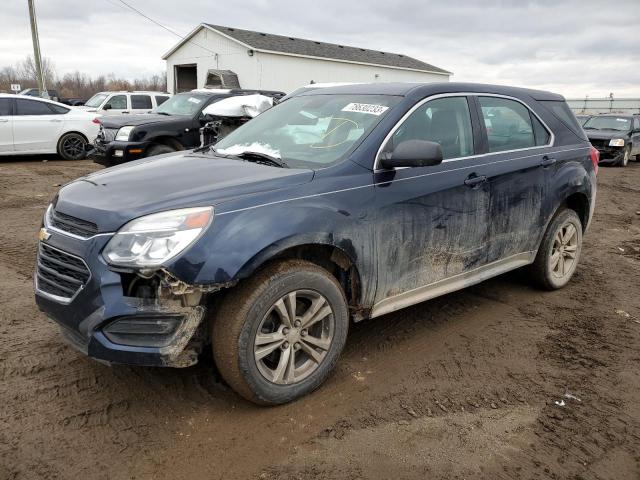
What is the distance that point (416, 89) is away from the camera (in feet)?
12.2

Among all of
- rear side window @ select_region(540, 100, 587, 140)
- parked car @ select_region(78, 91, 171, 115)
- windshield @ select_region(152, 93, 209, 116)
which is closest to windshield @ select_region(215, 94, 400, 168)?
rear side window @ select_region(540, 100, 587, 140)

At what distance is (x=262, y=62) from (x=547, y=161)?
25071mm

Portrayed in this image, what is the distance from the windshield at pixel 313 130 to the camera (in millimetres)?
3457

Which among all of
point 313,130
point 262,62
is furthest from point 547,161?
point 262,62

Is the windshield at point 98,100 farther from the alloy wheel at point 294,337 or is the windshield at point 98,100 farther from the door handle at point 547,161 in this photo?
the alloy wheel at point 294,337

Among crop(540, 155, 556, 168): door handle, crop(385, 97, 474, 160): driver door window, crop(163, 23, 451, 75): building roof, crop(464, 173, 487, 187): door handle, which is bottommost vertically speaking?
crop(464, 173, 487, 187): door handle

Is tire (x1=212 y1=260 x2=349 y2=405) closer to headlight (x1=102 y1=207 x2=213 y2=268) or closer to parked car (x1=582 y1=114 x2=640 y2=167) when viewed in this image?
headlight (x1=102 y1=207 x2=213 y2=268)

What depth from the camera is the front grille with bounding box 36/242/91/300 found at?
2.75 meters

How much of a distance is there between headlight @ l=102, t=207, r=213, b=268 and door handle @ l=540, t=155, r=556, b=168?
307cm

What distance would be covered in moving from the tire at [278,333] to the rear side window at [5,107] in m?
12.1

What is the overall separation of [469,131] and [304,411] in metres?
2.37

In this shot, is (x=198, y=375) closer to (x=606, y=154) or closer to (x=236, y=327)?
(x=236, y=327)

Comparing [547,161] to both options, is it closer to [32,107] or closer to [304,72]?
[32,107]

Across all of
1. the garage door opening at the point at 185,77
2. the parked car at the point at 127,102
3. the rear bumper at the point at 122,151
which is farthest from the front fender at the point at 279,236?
the garage door opening at the point at 185,77
